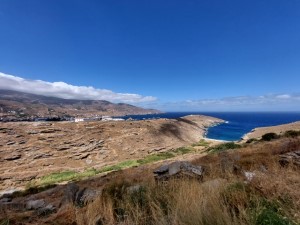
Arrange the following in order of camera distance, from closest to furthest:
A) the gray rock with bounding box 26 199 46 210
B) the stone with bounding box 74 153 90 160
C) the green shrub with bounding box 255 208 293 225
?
the green shrub with bounding box 255 208 293 225
the gray rock with bounding box 26 199 46 210
the stone with bounding box 74 153 90 160

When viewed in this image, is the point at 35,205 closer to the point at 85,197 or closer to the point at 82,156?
the point at 85,197

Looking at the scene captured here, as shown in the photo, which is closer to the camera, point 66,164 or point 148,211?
point 148,211

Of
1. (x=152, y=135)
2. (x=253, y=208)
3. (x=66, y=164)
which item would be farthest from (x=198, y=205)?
(x=152, y=135)

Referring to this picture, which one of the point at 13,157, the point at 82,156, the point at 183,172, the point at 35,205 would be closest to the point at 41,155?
the point at 13,157

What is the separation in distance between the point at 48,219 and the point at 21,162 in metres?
26.9

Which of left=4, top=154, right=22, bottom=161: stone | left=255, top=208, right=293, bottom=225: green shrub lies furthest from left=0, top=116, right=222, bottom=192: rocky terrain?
left=255, top=208, right=293, bottom=225: green shrub

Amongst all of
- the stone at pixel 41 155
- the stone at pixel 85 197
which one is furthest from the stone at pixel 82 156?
the stone at pixel 85 197

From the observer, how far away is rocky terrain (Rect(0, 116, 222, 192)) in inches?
1045

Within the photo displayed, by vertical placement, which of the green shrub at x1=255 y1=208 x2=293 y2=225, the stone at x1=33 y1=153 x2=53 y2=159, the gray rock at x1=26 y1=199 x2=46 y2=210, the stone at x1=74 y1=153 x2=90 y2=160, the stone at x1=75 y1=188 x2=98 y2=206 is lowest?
the stone at x1=74 y1=153 x2=90 y2=160

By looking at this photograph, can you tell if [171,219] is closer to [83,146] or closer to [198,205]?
[198,205]

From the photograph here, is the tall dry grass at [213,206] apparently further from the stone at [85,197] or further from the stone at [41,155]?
the stone at [41,155]

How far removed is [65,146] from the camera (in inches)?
1254

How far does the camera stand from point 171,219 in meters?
3.04

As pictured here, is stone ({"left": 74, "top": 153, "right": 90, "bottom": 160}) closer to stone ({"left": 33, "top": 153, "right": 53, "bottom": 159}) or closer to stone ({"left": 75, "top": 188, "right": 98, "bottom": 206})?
stone ({"left": 33, "top": 153, "right": 53, "bottom": 159})
